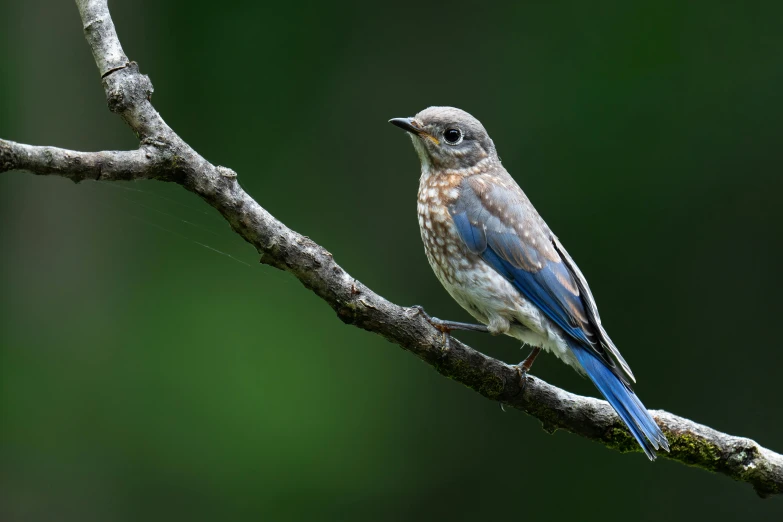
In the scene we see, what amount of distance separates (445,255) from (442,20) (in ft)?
13.6

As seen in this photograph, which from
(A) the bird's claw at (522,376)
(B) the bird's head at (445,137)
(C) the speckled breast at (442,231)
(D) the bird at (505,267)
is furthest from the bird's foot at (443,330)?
(B) the bird's head at (445,137)

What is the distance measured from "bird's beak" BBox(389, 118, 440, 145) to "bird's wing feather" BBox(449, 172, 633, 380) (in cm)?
27

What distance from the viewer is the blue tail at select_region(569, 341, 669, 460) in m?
3.28

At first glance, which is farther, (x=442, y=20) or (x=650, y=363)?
(x=442, y=20)

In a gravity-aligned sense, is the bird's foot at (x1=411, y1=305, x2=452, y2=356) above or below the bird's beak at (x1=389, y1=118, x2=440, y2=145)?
below

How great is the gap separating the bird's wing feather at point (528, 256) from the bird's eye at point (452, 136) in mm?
223

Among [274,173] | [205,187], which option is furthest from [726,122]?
[205,187]

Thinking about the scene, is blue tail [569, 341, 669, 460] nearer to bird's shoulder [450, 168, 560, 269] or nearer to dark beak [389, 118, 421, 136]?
bird's shoulder [450, 168, 560, 269]

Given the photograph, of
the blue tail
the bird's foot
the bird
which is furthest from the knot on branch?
the blue tail

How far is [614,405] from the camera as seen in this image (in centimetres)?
335

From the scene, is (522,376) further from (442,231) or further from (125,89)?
(125,89)

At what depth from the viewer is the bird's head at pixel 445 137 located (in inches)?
164

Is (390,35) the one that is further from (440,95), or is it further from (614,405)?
(614,405)

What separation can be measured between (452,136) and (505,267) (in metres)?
0.76
